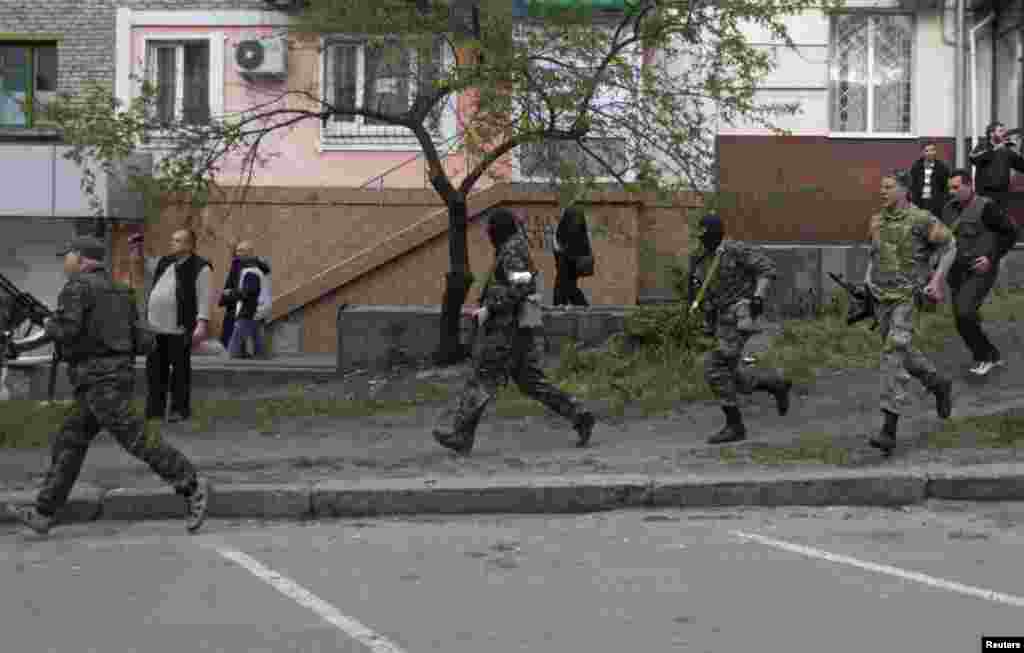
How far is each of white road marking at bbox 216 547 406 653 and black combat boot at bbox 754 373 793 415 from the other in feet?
15.6

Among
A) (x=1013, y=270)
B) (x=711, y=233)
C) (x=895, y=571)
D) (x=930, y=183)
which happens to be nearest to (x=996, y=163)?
(x=930, y=183)

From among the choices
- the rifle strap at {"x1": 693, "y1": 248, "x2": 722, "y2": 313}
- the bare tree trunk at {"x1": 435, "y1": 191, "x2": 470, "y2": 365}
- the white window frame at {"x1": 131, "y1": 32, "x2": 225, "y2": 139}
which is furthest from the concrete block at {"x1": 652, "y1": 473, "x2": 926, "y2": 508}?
the white window frame at {"x1": 131, "y1": 32, "x2": 225, "y2": 139}

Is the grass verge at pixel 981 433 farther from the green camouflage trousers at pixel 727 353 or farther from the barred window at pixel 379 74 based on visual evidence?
the barred window at pixel 379 74

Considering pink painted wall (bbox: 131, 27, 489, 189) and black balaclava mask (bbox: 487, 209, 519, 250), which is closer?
black balaclava mask (bbox: 487, 209, 519, 250)

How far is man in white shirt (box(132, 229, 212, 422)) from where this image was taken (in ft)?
41.7

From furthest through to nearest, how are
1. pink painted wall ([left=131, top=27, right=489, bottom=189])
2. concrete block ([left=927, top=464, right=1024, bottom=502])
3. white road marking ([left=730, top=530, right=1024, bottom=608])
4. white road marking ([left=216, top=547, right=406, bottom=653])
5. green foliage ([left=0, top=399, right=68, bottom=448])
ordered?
pink painted wall ([left=131, top=27, right=489, bottom=189])
green foliage ([left=0, top=399, right=68, bottom=448])
concrete block ([left=927, top=464, right=1024, bottom=502])
white road marking ([left=730, top=530, right=1024, bottom=608])
white road marking ([left=216, top=547, right=406, bottom=653])

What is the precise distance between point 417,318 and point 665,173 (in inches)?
115

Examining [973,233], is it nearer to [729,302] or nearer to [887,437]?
[729,302]

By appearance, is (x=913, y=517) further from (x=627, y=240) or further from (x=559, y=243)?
(x=559, y=243)

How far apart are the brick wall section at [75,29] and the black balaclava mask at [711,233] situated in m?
12.5

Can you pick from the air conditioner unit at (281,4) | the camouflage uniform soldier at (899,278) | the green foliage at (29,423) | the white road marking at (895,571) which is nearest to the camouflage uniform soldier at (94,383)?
the green foliage at (29,423)

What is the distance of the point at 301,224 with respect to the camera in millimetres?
19953

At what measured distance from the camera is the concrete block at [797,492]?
932 cm

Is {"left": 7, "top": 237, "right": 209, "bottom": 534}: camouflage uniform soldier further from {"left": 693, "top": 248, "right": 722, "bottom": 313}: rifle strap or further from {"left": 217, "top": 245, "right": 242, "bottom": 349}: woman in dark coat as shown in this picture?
{"left": 217, "top": 245, "right": 242, "bottom": 349}: woman in dark coat
